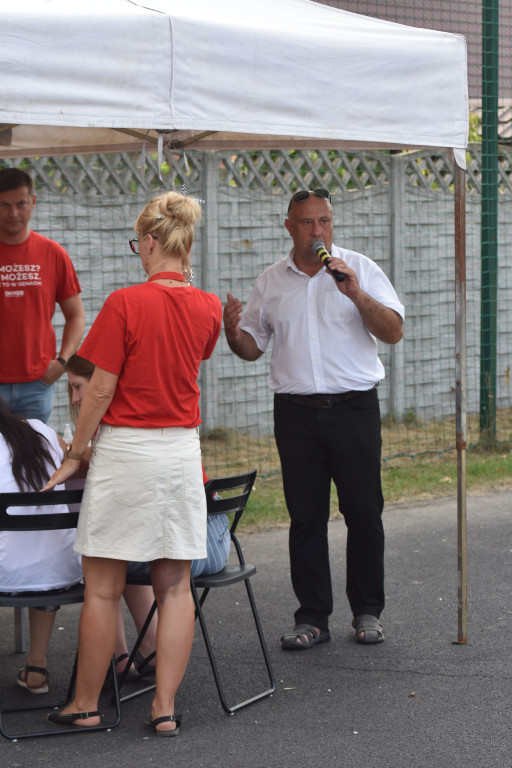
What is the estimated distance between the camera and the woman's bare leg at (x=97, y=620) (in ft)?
11.4

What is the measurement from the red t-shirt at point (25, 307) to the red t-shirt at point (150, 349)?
1590mm

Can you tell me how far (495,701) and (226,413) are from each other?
472cm

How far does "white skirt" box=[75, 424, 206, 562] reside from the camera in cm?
341

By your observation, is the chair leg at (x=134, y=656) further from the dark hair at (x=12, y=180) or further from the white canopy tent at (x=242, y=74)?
the dark hair at (x=12, y=180)

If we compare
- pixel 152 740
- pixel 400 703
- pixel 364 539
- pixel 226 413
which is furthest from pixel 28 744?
pixel 226 413

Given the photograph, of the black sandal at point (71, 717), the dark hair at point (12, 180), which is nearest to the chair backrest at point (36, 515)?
the black sandal at point (71, 717)

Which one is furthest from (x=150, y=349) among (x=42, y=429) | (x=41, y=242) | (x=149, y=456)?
(x=41, y=242)

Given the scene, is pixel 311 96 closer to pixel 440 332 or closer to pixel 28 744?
pixel 28 744

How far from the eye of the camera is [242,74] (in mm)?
3594

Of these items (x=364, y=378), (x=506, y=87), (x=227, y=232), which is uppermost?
(x=506, y=87)

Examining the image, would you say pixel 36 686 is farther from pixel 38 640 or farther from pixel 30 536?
pixel 30 536

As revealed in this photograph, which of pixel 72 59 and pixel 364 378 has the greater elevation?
pixel 72 59

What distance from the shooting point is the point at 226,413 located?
8.26 metres

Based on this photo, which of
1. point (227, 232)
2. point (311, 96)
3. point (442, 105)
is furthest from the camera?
point (227, 232)
